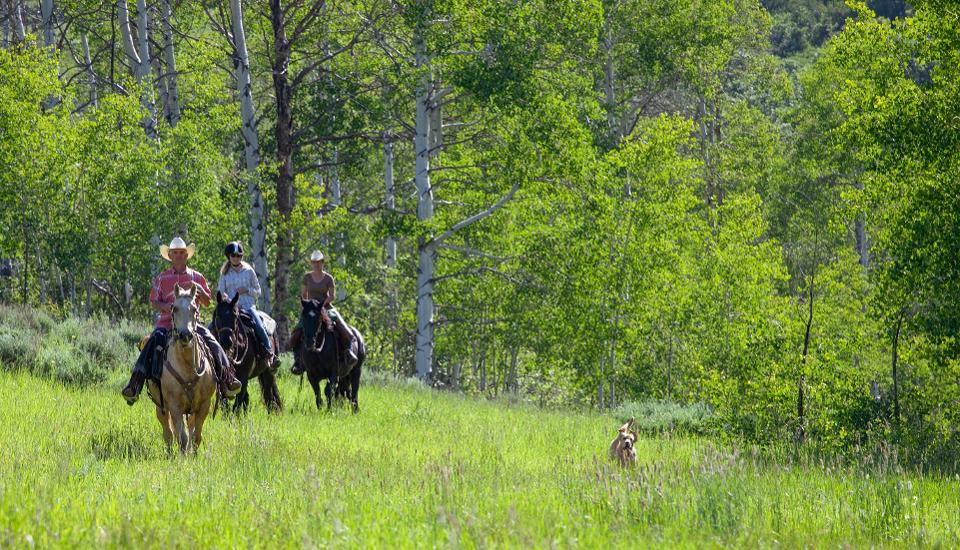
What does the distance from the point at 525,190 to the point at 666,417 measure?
915 centimetres

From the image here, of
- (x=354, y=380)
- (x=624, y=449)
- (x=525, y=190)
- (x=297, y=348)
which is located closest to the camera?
(x=624, y=449)

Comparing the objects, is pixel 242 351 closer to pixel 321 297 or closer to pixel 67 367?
pixel 321 297

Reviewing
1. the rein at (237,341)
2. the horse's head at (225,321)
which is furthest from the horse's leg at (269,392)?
the horse's head at (225,321)

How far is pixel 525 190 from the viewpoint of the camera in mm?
28281

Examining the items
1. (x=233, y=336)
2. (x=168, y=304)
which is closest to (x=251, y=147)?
(x=233, y=336)

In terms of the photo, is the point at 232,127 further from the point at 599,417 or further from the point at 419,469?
the point at 419,469

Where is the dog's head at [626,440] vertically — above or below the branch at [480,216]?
below

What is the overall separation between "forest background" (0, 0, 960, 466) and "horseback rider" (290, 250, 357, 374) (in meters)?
5.93

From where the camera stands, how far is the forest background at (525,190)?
1858 centimetres

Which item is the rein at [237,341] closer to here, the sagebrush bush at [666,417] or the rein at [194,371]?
the rein at [194,371]

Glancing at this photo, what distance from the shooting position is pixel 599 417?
889 inches

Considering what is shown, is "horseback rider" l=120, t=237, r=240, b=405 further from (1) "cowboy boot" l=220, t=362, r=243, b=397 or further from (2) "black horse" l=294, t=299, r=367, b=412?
(2) "black horse" l=294, t=299, r=367, b=412

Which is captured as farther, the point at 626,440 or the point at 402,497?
the point at 626,440

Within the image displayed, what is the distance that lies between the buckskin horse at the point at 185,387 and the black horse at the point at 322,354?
484 cm
